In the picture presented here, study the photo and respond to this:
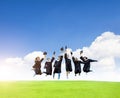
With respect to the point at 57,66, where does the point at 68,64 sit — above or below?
above

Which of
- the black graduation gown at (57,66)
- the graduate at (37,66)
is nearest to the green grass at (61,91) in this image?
the graduate at (37,66)

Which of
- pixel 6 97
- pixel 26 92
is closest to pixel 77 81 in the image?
pixel 26 92

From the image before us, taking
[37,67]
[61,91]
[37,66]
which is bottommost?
[61,91]

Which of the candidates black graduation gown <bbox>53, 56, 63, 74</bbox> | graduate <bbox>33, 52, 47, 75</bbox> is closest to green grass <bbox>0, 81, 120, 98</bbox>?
graduate <bbox>33, 52, 47, 75</bbox>

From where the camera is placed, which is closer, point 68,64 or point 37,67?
point 68,64

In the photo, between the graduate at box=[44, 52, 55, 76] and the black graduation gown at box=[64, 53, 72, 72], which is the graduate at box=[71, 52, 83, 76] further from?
the graduate at box=[44, 52, 55, 76]

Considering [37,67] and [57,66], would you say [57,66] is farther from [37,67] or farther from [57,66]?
[37,67]

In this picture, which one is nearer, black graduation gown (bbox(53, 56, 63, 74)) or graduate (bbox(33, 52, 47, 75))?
black graduation gown (bbox(53, 56, 63, 74))

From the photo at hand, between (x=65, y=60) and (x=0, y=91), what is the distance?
10.2 meters

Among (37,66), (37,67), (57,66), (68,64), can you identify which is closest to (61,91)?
(57,66)

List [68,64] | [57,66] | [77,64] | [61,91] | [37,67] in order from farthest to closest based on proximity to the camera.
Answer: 1. [77,64]
2. [37,67]
3. [68,64]
4. [57,66]
5. [61,91]

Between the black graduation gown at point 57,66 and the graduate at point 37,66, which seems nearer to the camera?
the black graduation gown at point 57,66

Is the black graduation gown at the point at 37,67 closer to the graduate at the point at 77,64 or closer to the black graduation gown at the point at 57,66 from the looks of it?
the black graduation gown at the point at 57,66

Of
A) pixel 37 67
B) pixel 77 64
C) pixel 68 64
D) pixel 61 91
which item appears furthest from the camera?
pixel 77 64
